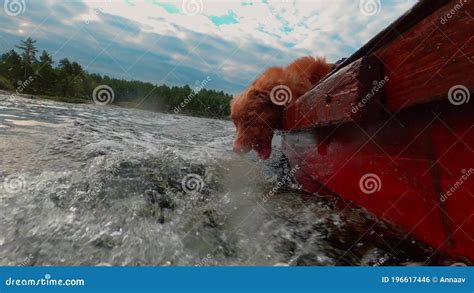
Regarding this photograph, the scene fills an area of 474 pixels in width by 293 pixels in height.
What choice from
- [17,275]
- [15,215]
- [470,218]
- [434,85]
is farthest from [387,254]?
[15,215]

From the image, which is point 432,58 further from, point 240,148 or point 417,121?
point 240,148

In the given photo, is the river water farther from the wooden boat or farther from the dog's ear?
the dog's ear

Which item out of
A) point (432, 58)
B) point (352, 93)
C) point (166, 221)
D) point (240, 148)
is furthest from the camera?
point (240, 148)

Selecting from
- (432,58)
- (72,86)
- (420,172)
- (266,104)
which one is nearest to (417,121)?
(420,172)

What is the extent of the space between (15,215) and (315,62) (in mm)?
4996

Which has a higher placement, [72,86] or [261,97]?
[261,97]

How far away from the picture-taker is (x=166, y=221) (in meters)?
2.78

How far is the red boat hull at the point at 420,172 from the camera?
5.62 ft

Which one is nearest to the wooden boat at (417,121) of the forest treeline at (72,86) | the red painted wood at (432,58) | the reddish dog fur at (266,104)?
the red painted wood at (432,58)

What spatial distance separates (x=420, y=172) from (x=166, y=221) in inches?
81.9

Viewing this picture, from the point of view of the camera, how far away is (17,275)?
6.35 feet

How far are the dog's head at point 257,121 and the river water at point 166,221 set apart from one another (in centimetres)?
80

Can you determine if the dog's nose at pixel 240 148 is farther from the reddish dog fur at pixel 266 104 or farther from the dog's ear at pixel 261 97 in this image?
the dog's ear at pixel 261 97

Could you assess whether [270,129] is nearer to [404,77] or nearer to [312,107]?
[312,107]
